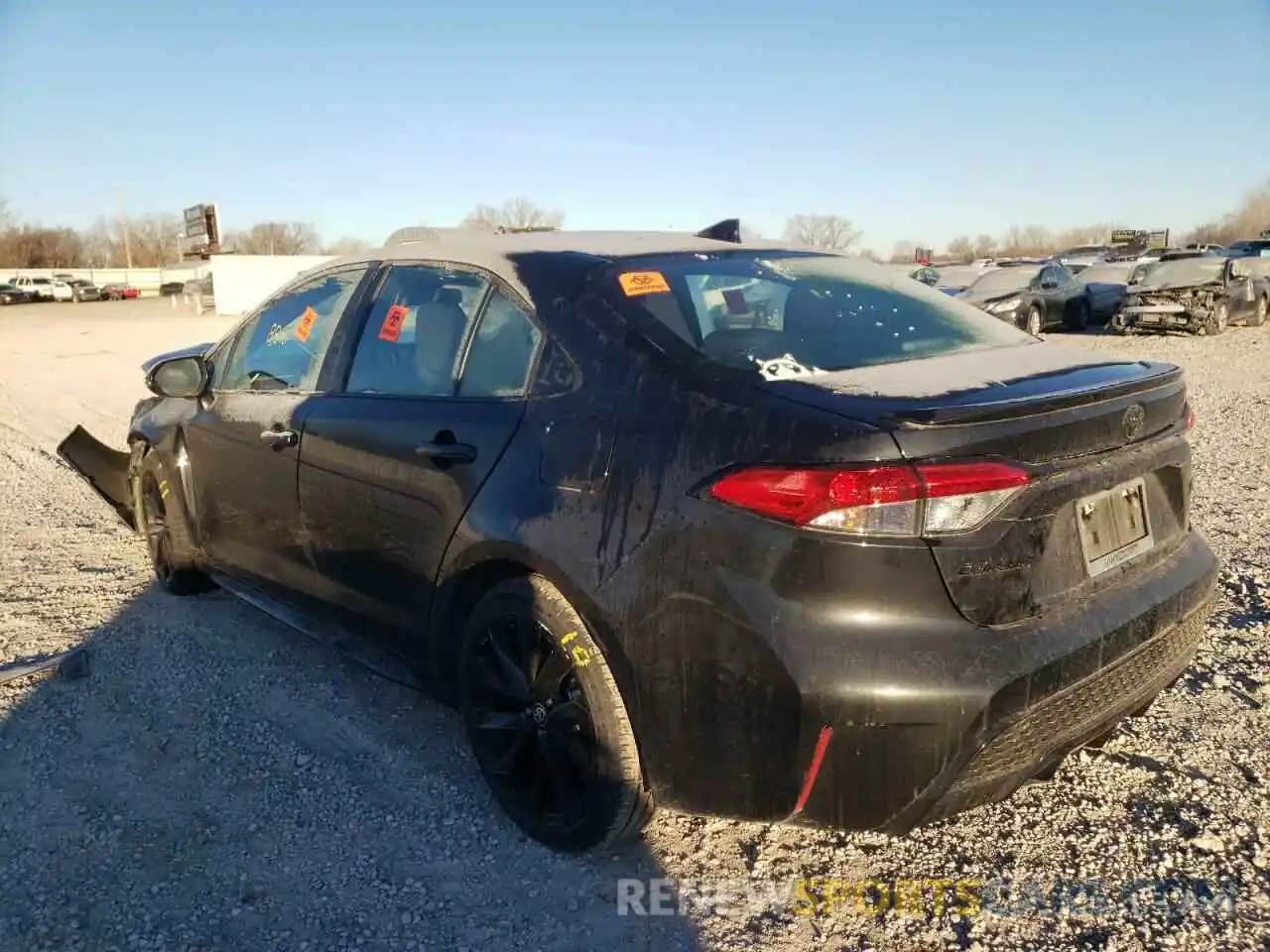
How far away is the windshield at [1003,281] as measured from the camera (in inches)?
781

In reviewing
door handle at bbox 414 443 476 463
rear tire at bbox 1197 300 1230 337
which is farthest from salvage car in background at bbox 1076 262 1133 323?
door handle at bbox 414 443 476 463

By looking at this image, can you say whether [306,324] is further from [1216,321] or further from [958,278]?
[958,278]

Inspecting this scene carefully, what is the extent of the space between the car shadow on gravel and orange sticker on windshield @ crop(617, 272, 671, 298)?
157 centimetres

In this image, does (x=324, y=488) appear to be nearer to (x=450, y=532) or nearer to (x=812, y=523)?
(x=450, y=532)

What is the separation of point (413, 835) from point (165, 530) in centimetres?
261

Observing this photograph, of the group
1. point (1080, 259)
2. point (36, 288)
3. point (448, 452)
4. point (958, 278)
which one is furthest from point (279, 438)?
point (36, 288)

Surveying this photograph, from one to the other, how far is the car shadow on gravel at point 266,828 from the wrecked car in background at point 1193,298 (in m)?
18.2

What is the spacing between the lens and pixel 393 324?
3.28m

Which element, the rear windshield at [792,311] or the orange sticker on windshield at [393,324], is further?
→ the orange sticker on windshield at [393,324]

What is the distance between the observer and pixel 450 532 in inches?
110

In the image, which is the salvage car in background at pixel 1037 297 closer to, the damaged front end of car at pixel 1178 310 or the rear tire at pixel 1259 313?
the damaged front end of car at pixel 1178 310

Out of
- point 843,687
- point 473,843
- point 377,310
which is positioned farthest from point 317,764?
point 843,687

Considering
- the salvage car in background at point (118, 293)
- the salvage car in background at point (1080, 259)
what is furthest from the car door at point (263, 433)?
the salvage car in background at point (118, 293)

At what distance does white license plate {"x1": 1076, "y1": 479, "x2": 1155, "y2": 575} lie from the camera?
229 cm
